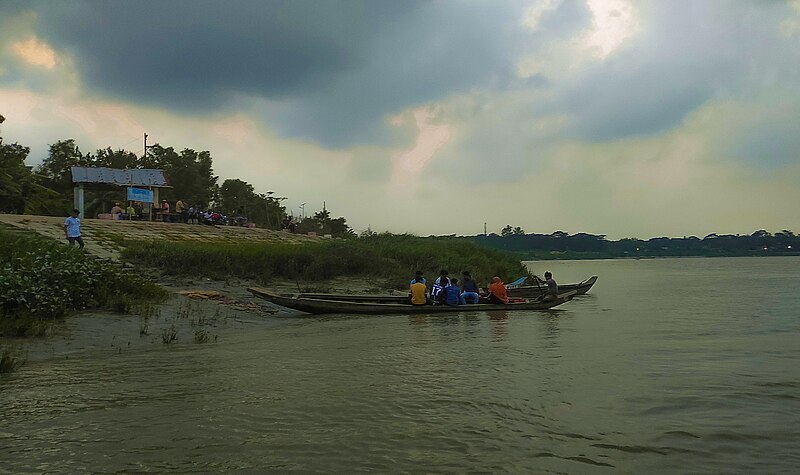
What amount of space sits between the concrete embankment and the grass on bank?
3.68ft

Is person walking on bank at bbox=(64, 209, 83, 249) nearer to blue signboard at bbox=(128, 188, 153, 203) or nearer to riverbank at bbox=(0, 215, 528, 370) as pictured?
riverbank at bbox=(0, 215, 528, 370)

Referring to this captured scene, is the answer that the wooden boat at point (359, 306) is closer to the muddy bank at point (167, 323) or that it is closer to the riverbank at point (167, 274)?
the muddy bank at point (167, 323)

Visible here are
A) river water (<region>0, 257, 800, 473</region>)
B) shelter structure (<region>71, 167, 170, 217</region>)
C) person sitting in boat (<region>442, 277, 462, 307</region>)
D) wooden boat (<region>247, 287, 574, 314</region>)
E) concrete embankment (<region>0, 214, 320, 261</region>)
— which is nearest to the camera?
river water (<region>0, 257, 800, 473</region>)

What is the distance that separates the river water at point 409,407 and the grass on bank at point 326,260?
8.18 metres

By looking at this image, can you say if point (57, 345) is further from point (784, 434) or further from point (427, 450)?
point (784, 434)

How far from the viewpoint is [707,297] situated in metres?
27.0

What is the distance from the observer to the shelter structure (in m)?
31.8

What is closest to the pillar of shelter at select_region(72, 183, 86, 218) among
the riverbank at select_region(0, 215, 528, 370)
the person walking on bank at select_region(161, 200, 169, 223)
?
the person walking on bank at select_region(161, 200, 169, 223)

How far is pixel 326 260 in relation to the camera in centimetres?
2311

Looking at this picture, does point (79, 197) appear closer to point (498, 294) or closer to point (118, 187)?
point (118, 187)

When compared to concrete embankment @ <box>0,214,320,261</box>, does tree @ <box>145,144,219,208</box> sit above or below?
above

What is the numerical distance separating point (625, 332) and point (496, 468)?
10546 mm

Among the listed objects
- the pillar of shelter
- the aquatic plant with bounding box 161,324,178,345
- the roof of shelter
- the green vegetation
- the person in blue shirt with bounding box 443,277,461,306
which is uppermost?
the roof of shelter

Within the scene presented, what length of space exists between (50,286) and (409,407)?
856 cm
